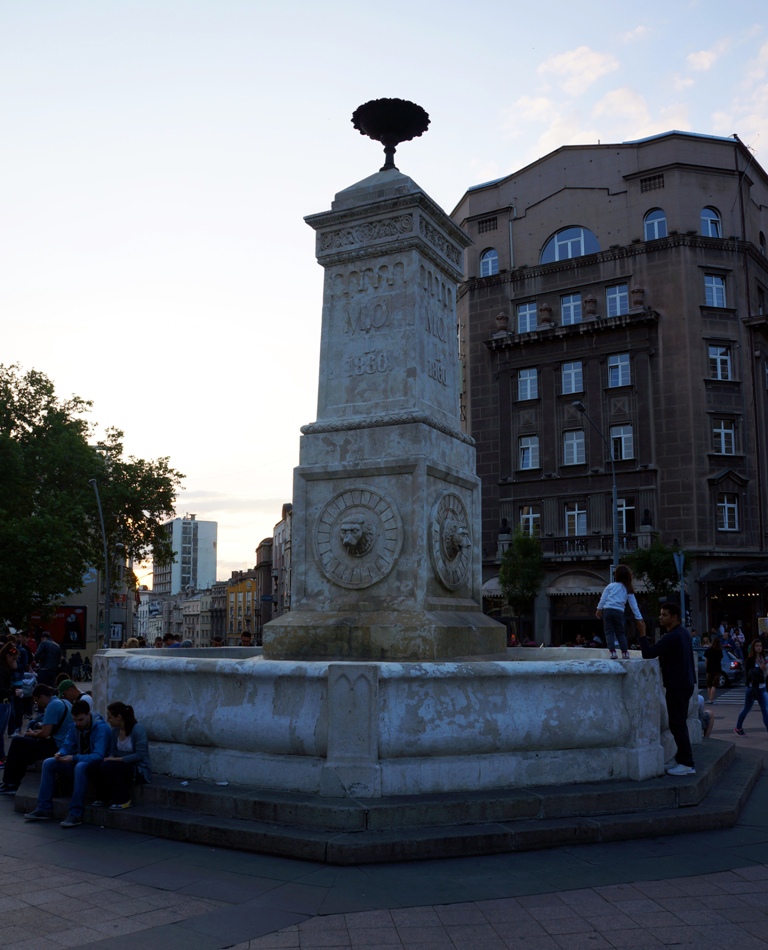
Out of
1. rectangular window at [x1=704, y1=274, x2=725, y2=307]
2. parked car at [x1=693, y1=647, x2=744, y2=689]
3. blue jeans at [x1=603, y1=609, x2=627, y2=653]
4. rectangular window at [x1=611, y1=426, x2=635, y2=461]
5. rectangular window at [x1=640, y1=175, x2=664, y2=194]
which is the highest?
rectangular window at [x1=640, y1=175, x2=664, y2=194]

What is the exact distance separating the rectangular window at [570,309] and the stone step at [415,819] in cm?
3885

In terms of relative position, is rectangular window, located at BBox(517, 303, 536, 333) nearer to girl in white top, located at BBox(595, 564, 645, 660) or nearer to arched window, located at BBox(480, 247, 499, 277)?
arched window, located at BBox(480, 247, 499, 277)

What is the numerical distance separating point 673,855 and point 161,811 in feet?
12.1

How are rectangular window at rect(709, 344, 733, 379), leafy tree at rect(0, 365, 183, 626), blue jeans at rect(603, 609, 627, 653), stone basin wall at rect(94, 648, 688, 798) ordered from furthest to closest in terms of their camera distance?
rectangular window at rect(709, 344, 733, 379)
leafy tree at rect(0, 365, 183, 626)
blue jeans at rect(603, 609, 627, 653)
stone basin wall at rect(94, 648, 688, 798)

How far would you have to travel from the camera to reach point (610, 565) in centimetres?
4012

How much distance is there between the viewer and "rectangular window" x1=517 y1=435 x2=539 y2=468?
43750 millimetres

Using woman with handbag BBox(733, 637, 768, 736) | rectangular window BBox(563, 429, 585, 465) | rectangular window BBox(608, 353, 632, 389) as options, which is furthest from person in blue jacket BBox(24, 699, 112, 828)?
rectangular window BBox(608, 353, 632, 389)

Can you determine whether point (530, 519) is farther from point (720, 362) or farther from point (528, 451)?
point (720, 362)

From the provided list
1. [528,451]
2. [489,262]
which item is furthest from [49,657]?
[489,262]

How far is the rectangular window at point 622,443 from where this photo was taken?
40.8 m

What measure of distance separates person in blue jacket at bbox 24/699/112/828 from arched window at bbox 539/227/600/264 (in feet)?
132

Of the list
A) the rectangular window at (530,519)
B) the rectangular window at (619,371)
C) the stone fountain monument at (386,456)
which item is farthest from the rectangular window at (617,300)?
the stone fountain monument at (386,456)

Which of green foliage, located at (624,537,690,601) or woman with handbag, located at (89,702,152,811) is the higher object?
green foliage, located at (624,537,690,601)

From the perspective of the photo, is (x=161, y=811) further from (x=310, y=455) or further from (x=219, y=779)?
(x=310, y=455)
